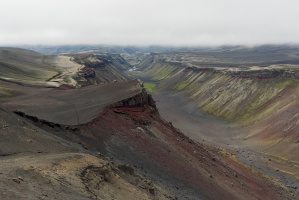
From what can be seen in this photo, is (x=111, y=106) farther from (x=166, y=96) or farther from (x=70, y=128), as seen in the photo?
(x=166, y=96)

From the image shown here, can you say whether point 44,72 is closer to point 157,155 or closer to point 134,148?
point 134,148

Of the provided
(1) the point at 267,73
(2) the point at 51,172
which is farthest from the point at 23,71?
(1) the point at 267,73

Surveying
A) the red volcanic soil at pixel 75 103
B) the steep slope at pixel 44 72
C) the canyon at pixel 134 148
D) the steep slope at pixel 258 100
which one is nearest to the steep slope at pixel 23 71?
the steep slope at pixel 44 72

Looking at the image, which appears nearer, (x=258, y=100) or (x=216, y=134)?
(x=216, y=134)

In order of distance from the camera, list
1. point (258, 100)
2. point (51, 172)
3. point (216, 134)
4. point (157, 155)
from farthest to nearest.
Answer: point (258, 100) < point (216, 134) < point (157, 155) < point (51, 172)

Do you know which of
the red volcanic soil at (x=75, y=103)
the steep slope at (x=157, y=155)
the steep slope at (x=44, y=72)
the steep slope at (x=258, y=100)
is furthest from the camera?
the steep slope at (x=44, y=72)

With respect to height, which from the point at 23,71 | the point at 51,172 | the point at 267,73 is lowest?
the point at 51,172

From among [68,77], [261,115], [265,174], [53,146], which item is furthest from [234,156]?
[68,77]

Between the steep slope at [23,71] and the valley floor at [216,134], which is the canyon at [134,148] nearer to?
the valley floor at [216,134]
